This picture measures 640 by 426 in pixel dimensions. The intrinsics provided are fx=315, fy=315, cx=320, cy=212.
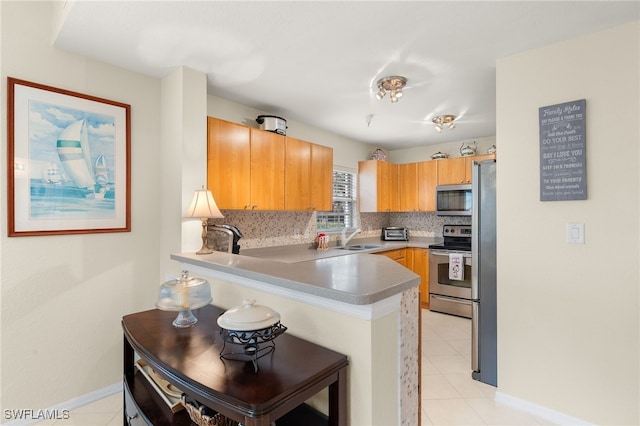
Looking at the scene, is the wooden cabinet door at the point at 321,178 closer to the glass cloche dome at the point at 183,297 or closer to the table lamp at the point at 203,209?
the table lamp at the point at 203,209

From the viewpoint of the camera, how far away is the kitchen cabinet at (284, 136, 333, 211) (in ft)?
10.9

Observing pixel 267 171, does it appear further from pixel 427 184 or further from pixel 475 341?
pixel 427 184

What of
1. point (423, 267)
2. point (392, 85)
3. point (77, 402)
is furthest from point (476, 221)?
point (77, 402)

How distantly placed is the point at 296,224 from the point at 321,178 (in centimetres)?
66

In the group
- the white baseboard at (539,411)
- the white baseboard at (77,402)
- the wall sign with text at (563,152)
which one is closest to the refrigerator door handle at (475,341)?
the white baseboard at (539,411)

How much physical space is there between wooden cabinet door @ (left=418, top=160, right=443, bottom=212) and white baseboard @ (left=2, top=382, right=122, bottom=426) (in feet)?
14.0

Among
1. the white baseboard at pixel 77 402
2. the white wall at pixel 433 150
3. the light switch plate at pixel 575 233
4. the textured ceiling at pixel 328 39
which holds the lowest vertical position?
the white baseboard at pixel 77 402

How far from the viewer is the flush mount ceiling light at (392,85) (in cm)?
251

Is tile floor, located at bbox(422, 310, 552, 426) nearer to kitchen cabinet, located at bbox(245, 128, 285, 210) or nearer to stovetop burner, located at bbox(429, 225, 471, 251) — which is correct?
stovetop burner, located at bbox(429, 225, 471, 251)

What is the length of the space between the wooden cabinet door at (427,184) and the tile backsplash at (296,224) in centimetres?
33

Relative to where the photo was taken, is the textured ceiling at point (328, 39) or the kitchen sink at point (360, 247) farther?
the kitchen sink at point (360, 247)

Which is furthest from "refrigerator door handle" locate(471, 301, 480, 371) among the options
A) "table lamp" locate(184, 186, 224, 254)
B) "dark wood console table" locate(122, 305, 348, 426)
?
"table lamp" locate(184, 186, 224, 254)

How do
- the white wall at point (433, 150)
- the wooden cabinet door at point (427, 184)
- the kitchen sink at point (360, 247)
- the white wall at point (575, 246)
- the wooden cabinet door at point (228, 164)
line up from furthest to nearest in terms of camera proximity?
the wooden cabinet door at point (427, 184)
the white wall at point (433, 150)
the kitchen sink at point (360, 247)
the wooden cabinet door at point (228, 164)
the white wall at point (575, 246)

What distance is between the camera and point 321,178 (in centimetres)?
376
